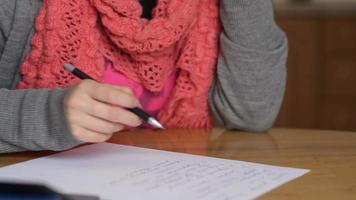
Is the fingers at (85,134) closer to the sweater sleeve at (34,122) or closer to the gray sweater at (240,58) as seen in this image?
the sweater sleeve at (34,122)

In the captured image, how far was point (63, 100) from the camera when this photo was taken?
2.24 feet

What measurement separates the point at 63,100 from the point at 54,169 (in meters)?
0.08

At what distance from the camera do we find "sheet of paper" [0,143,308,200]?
565mm

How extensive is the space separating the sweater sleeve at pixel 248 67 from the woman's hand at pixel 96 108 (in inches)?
12.7

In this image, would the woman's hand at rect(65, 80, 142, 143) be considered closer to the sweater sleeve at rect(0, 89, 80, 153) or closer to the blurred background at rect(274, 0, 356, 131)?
the sweater sleeve at rect(0, 89, 80, 153)

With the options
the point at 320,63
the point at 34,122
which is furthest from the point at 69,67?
the point at 320,63

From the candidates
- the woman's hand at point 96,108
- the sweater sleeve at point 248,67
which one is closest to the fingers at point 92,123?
the woman's hand at point 96,108

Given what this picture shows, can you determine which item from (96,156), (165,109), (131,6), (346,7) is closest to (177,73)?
(165,109)

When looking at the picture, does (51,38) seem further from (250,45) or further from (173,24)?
(250,45)

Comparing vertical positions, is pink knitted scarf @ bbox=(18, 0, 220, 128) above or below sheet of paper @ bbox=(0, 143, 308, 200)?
above

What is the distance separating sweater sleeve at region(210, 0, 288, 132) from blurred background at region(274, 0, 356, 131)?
3.78ft

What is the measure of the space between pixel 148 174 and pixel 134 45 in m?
0.30

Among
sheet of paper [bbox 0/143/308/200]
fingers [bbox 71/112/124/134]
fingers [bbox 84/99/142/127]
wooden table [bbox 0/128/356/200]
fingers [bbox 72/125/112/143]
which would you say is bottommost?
wooden table [bbox 0/128/356/200]

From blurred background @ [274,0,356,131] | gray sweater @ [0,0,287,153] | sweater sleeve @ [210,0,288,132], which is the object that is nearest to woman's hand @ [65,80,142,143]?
gray sweater @ [0,0,287,153]
